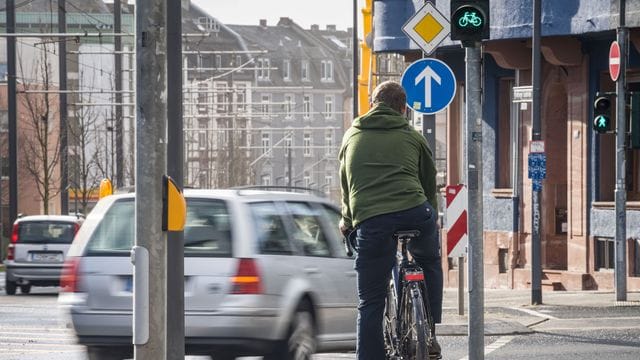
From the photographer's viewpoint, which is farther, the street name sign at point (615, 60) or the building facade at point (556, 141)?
the building facade at point (556, 141)

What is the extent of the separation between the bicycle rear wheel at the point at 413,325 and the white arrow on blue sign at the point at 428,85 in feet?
25.8

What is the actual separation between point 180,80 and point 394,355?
276 centimetres

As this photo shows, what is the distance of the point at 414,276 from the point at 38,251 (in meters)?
21.4

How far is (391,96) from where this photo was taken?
9.83 meters

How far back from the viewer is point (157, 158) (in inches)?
379

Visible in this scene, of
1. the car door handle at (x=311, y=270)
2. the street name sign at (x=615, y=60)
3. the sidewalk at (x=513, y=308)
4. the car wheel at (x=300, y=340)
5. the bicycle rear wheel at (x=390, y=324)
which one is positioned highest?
the street name sign at (x=615, y=60)

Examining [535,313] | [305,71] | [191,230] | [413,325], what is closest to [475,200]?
[413,325]

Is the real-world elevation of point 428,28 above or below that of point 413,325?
above

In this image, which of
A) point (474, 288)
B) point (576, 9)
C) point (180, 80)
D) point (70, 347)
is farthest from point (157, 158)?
point (576, 9)

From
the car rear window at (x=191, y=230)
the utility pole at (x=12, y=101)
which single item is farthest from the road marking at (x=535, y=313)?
the utility pole at (x=12, y=101)

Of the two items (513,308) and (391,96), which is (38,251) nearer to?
(513,308)

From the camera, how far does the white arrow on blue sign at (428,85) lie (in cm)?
1733

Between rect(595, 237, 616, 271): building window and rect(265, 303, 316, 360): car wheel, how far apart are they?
1714 cm

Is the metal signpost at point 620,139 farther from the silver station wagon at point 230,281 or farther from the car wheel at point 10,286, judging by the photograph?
the car wheel at point 10,286
